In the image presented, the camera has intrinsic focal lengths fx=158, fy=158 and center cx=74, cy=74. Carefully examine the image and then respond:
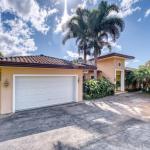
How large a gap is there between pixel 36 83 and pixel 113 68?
35.4ft

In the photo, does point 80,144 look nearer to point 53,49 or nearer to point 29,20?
point 29,20

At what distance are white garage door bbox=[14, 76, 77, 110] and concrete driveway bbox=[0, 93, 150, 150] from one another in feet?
3.65

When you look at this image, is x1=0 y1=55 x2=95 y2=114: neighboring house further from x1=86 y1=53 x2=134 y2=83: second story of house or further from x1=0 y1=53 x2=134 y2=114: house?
x1=86 y1=53 x2=134 y2=83: second story of house

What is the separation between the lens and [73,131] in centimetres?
649

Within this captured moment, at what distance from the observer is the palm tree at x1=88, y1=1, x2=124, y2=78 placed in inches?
701

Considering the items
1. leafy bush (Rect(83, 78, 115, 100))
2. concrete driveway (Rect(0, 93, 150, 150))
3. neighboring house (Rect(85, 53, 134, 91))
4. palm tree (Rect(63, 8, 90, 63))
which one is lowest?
concrete driveway (Rect(0, 93, 150, 150))

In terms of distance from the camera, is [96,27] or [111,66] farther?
[111,66]

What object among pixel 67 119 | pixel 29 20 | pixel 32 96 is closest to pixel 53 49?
pixel 29 20

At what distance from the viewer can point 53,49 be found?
73.8 ft

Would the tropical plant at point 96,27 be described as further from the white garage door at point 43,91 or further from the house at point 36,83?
the white garage door at point 43,91

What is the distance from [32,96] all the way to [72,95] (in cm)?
345

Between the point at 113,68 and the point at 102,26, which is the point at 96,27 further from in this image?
the point at 113,68

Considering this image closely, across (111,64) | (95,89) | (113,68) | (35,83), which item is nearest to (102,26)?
(111,64)

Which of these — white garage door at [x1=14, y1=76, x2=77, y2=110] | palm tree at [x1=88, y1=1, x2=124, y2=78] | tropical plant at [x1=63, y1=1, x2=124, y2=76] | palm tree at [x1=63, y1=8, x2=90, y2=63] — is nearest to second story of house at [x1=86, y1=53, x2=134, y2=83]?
A: tropical plant at [x1=63, y1=1, x2=124, y2=76]
